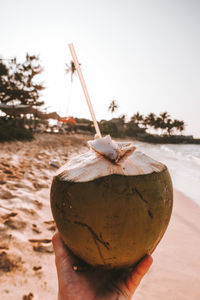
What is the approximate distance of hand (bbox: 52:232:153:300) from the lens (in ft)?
3.25

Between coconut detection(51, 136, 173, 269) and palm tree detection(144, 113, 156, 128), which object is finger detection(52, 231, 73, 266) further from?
palm tree detection(144, 113, 156, 128)

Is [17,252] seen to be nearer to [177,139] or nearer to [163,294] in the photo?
[163,294]

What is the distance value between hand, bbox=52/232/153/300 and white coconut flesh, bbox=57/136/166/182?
0.50m

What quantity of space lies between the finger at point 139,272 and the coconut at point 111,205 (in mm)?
61

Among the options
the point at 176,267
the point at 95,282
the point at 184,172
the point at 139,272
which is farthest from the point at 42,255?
the point at 184,172

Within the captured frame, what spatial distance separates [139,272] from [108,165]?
631 mm

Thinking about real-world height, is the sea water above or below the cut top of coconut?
below

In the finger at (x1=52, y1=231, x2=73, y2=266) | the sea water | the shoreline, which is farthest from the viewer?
the sea water

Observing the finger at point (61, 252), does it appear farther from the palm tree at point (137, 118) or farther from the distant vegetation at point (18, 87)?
the palm tree at point (137, 118)

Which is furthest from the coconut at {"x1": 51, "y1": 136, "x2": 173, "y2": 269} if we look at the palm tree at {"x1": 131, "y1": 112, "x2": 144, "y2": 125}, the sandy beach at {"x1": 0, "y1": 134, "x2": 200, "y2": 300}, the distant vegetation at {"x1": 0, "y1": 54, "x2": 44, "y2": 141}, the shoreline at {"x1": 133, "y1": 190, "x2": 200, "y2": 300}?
the palm tree at {"x1": 131, "y1": 112, "x2": 144, "y2": 125}

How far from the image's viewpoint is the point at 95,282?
1.04 m

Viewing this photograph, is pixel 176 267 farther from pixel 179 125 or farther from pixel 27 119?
pixel 179 125

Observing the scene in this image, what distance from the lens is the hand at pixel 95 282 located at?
0.99 metres

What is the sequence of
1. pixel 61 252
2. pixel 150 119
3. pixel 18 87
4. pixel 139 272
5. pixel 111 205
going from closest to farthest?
pixel 111 205 < pixel 139 272 < pixel 61 252 < pixel 18 87 < pixel 150 119
